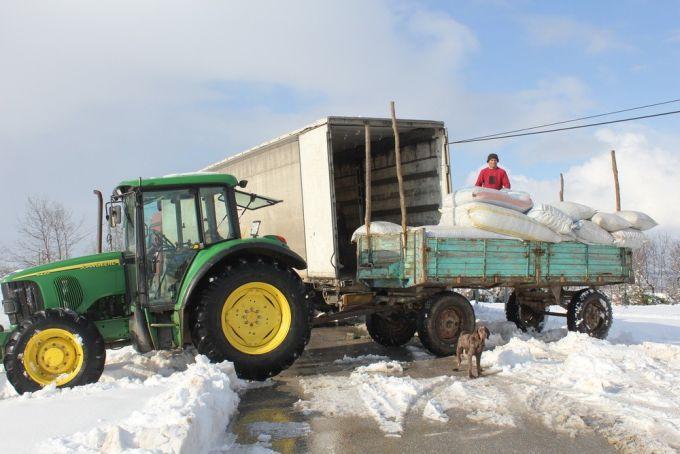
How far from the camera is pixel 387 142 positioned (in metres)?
9.70

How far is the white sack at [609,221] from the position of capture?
8.41 metres

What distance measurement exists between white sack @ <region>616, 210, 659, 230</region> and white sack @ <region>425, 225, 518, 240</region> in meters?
2.29

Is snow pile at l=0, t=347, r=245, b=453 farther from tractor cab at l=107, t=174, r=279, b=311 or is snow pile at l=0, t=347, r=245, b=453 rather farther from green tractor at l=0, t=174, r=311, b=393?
tractor cab at l=107, t=174, r=279, b=311

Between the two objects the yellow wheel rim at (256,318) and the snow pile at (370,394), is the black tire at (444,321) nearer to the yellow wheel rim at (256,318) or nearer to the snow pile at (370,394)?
the snow pile at (370,394)

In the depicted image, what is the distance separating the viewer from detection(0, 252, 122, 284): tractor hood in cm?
573

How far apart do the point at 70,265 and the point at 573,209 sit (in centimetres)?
652

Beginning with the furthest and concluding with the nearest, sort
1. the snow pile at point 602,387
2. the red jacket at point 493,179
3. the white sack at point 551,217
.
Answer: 1. the red jacket at point 493,179
2. the white sack at point 551,217
3. the snow pile at point 602,387

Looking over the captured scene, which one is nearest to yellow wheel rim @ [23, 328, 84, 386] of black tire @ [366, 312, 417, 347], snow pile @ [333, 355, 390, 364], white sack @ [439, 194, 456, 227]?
snow pile @ [333, 355, 390, 364]

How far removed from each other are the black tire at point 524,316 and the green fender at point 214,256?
→ 4.57 metres

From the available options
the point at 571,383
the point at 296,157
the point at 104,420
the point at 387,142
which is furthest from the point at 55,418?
the point at 387,142

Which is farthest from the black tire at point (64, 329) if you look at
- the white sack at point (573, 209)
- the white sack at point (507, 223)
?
the white sack at point (573, 209)

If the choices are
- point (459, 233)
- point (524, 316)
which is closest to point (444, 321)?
point (459, 233)

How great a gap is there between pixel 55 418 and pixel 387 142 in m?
6.89

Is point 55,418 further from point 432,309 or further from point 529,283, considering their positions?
point 529,283
